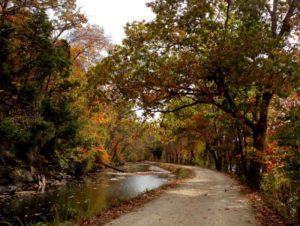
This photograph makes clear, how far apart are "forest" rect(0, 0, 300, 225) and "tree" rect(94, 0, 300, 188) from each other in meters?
0.04

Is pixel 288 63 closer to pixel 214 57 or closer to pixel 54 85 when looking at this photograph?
pixel 214 57

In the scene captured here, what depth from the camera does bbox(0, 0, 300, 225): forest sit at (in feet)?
45.1

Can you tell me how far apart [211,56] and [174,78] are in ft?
6.70

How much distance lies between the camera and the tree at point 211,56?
1382cm

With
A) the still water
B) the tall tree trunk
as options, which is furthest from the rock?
the tall tree trunk

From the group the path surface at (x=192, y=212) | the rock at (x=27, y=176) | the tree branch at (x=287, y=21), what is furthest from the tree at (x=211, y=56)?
the rock at (x=27, y=176)

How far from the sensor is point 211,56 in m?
14.6

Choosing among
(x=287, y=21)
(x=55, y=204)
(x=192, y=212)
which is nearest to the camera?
(x=192, y=212)

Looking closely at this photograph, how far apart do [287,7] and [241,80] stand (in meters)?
5.79

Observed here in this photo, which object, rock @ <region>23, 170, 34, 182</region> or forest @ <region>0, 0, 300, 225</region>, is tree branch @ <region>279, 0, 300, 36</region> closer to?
forest @ <region>0, 0, 300, 225</region>

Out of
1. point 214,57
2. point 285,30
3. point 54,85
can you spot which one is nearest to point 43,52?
point 54,85

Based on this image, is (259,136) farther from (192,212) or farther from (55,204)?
(55,204)

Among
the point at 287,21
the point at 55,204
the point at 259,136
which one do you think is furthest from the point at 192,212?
the point at 287,21

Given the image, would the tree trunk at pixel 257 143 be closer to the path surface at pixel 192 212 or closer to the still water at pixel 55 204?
the path surface at pixel 192 212
